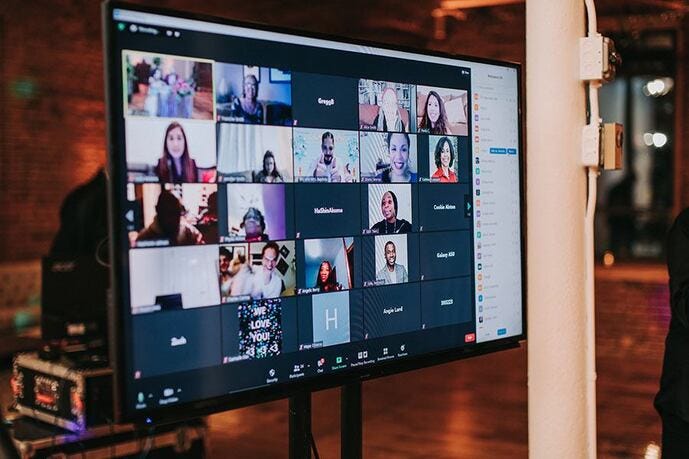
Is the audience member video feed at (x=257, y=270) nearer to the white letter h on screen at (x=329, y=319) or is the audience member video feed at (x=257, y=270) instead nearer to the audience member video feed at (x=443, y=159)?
the white letter h on screen at (x=329, y=319)

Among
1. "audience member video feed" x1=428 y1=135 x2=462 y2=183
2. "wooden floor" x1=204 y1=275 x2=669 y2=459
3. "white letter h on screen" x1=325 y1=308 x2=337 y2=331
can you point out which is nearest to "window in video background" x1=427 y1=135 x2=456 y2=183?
"audience member video feed" x1=428 y1=135 x2=462 y2=183

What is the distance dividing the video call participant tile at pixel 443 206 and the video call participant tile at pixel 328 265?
0.77 feet

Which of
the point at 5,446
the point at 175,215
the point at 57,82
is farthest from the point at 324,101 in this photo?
the point at 57,82

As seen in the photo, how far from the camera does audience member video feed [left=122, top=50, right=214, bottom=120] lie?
57.6 inches

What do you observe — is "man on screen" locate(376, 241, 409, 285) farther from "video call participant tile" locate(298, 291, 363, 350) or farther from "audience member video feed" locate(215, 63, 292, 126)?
"audience member video feed" locate(215, 63, 292, 126)

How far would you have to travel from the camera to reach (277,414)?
5945mm

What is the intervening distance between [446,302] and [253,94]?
0.74m

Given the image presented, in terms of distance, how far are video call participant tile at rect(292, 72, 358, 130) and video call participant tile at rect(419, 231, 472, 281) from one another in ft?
1.18

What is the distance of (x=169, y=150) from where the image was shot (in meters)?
1.51

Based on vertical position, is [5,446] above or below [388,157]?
below

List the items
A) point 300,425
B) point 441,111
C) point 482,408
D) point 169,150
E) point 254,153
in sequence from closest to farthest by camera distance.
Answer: point 169,150 < point 254,153 < point 300,425 < point 441,111 < point 482,408

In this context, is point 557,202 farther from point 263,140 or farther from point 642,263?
point 642,263

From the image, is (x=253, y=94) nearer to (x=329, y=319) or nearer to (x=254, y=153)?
(x=254, y=153)

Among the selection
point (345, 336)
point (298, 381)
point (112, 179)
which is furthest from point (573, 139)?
point (112, 179)
